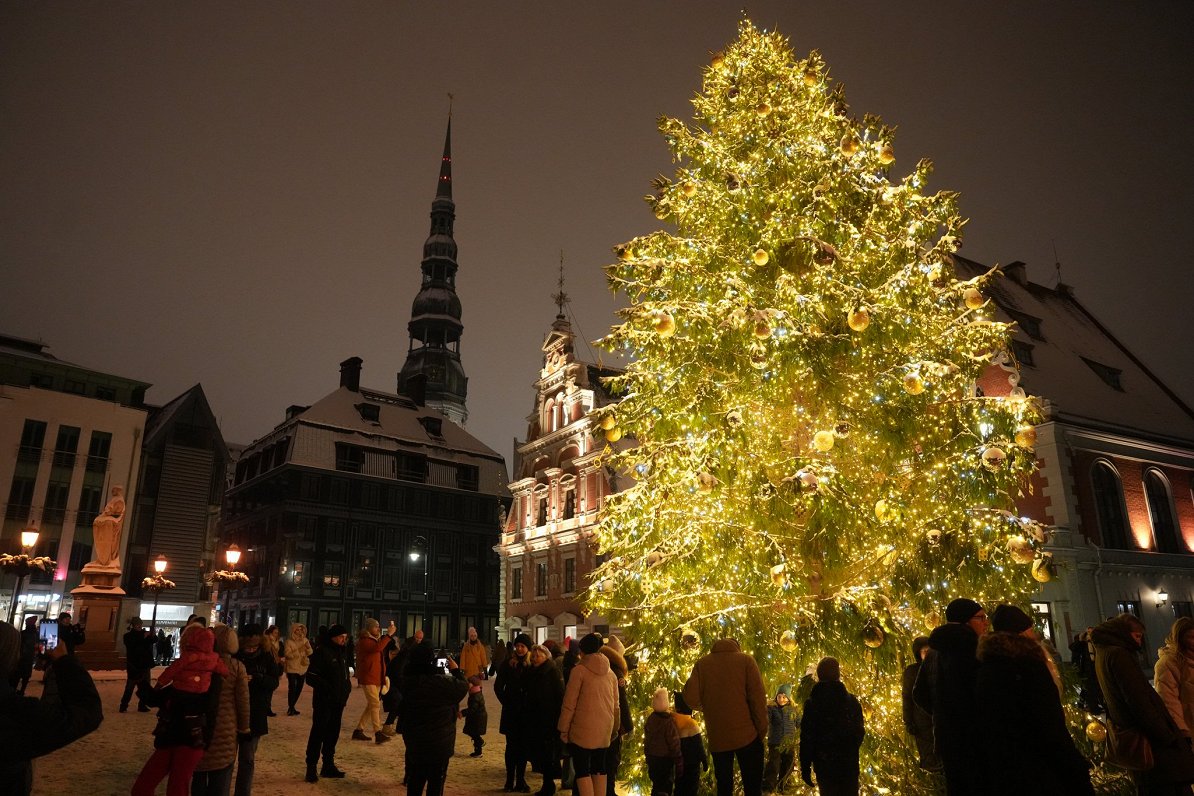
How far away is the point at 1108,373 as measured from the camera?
A: 30.5 metres

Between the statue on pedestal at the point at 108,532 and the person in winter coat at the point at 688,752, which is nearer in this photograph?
the person in winter coat at the point at 688,752

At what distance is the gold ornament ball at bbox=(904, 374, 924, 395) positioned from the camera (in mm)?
9188

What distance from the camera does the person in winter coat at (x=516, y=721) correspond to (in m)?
10.1

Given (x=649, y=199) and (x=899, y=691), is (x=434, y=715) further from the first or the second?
(x=649, y=199)

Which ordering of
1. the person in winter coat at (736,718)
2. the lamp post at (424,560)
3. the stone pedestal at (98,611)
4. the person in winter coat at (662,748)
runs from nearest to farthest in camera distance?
the person in winter coat at (736,718)
the person in winter coat at (662,748)
the stone pedestal at (98,611)
the lamp post at (424,560)

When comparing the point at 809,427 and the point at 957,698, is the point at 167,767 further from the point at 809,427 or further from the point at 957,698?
the point at 809,427

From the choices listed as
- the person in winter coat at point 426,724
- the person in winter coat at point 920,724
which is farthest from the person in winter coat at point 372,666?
the person in winter coat at point 920,724

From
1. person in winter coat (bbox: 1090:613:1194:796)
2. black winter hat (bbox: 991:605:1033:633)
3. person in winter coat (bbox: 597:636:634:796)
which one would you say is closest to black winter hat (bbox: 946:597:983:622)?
black winter hat (bbox: 991:605:1033:633)

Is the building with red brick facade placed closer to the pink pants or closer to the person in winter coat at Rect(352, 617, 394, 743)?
the person in winter coat at Rect(352, 617, 394, 743)

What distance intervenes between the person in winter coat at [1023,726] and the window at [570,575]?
114 feet

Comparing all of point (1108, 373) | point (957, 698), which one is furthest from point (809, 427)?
point (1108, 373)

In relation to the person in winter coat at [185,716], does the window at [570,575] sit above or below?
above

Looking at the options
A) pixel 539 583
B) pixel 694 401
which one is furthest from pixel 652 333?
pixel 539 583

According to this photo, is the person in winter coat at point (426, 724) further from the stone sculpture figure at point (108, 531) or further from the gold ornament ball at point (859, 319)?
the stone sculpture figure at point (108, 531)
